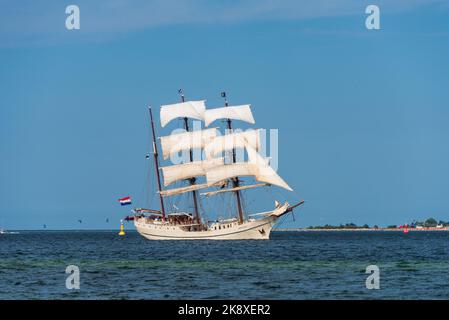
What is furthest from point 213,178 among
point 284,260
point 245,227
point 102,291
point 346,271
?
point 102,291

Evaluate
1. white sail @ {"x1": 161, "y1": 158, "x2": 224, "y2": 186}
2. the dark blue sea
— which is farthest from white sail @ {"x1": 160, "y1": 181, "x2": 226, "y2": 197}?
the dark blue sea

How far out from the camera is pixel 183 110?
14500 cm

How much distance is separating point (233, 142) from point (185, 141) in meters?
9.48

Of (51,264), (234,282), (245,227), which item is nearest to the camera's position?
(234,282)

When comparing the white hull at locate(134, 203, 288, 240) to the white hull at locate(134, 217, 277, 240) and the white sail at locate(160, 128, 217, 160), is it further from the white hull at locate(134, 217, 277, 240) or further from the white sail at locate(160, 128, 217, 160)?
the white sail at locate(160, 128, 217, 160)

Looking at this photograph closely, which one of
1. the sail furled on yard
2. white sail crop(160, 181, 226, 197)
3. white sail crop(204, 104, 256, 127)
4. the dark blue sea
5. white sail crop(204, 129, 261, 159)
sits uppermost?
white sail crop(204, 104, 256, 127)

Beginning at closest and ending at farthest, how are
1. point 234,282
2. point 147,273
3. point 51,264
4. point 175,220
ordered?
point 234,282 < point 147,273 < point 51,264 < point 175,220

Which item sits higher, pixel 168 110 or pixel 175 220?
pixel 168 110

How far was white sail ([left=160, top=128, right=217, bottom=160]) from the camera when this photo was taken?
141 metres

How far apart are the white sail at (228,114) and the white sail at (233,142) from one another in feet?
14.4

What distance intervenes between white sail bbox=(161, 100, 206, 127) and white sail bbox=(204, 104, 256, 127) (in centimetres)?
232
